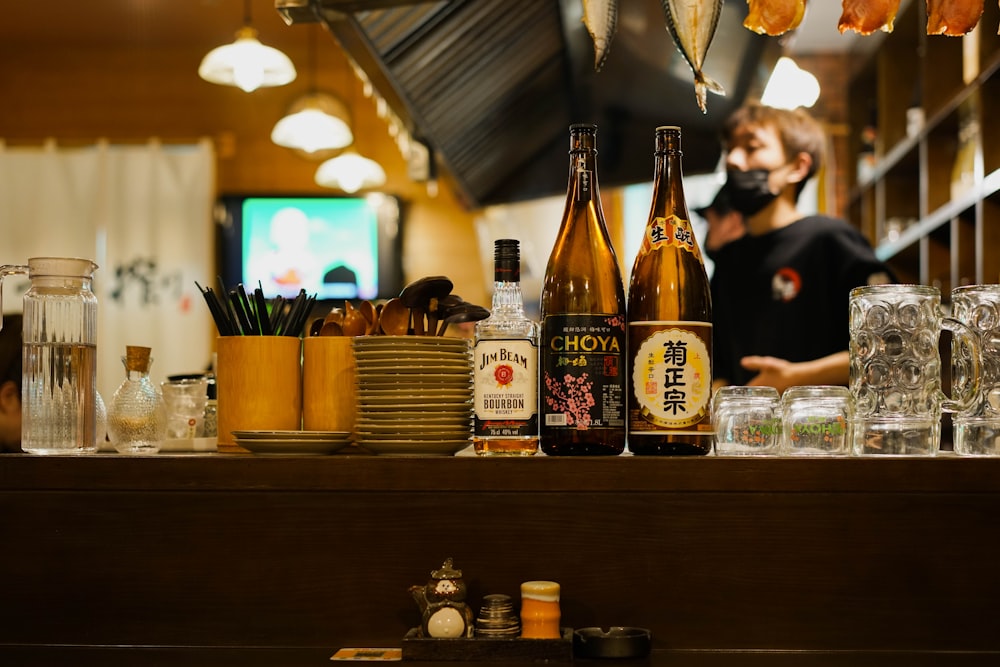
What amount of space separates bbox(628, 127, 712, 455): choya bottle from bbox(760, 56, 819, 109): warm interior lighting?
1883mm

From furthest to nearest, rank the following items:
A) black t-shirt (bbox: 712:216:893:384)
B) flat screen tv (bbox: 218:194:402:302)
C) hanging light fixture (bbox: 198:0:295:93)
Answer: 1. flat screen tv (bbox: 218:194:402:302)
2. hanging light fixture (bbox: 198:0:295:93)
3. black t-shirt (bbox: 712:216:893:384)

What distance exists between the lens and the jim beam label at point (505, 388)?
1.10 m

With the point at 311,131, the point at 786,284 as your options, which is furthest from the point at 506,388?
the point at 311,131

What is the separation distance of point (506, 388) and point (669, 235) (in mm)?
273

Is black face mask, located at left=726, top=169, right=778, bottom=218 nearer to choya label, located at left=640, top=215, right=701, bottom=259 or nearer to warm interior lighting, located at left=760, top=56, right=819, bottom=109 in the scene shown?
warm interior lighting, located at left=760, top=56, right=819, bottom=109

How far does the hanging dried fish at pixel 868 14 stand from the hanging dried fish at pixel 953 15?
0.04 metres

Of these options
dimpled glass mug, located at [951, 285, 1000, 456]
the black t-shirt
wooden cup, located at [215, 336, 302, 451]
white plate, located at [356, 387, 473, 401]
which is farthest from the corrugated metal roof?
dimpled glass mug, located at [951, 285, 1000, 456]

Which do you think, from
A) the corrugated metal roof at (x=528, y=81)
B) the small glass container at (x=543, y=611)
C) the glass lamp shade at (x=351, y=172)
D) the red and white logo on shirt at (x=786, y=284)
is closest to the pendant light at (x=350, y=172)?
the glass lamp shade at (x=351, y=172)

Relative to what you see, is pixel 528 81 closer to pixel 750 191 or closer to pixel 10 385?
pixel 750 191

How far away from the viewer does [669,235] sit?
120 centimetres

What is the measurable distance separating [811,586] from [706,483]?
0.15 m

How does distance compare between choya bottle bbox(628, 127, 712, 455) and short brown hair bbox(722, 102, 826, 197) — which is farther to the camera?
short brown hair bbox(722, 102, 826, 197)

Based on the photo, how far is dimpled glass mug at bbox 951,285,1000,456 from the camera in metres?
1.13

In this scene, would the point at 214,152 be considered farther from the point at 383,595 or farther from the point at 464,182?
the point at 383,595
